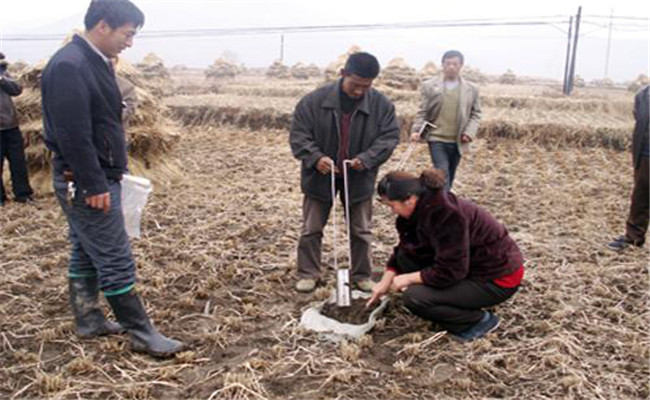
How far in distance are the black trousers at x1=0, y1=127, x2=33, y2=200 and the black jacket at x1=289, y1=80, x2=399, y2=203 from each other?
391 centimetres

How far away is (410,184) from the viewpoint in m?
3.19

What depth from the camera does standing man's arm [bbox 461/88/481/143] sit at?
5.39 meters

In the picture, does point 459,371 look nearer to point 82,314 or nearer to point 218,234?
point 82,314

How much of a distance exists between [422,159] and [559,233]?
14.5 feet

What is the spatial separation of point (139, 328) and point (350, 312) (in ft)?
4.08

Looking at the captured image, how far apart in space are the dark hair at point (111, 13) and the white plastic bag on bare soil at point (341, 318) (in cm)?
192

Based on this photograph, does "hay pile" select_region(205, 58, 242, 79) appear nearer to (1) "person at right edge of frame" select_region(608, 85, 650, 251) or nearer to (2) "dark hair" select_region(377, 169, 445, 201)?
(1) "person at right edge of frame" select_region(608, 85, 650, 251)

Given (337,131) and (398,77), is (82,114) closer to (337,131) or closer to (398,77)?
(337,131)

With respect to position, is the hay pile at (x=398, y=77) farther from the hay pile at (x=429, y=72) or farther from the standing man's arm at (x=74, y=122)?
the standing man's arm at (x=74, y=122)

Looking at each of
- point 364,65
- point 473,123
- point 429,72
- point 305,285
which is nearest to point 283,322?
point 305,285

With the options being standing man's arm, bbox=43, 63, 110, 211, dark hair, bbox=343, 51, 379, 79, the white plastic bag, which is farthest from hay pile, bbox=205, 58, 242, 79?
standing man's arm, bbox=43, 63, 110, 211

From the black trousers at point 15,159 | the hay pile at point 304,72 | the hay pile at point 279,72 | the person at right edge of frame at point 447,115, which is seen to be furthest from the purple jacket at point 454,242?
the hay pile at point 279,72

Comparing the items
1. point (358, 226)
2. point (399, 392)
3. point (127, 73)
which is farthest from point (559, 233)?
point (127, 73)

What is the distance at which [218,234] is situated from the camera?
5.49 metres
